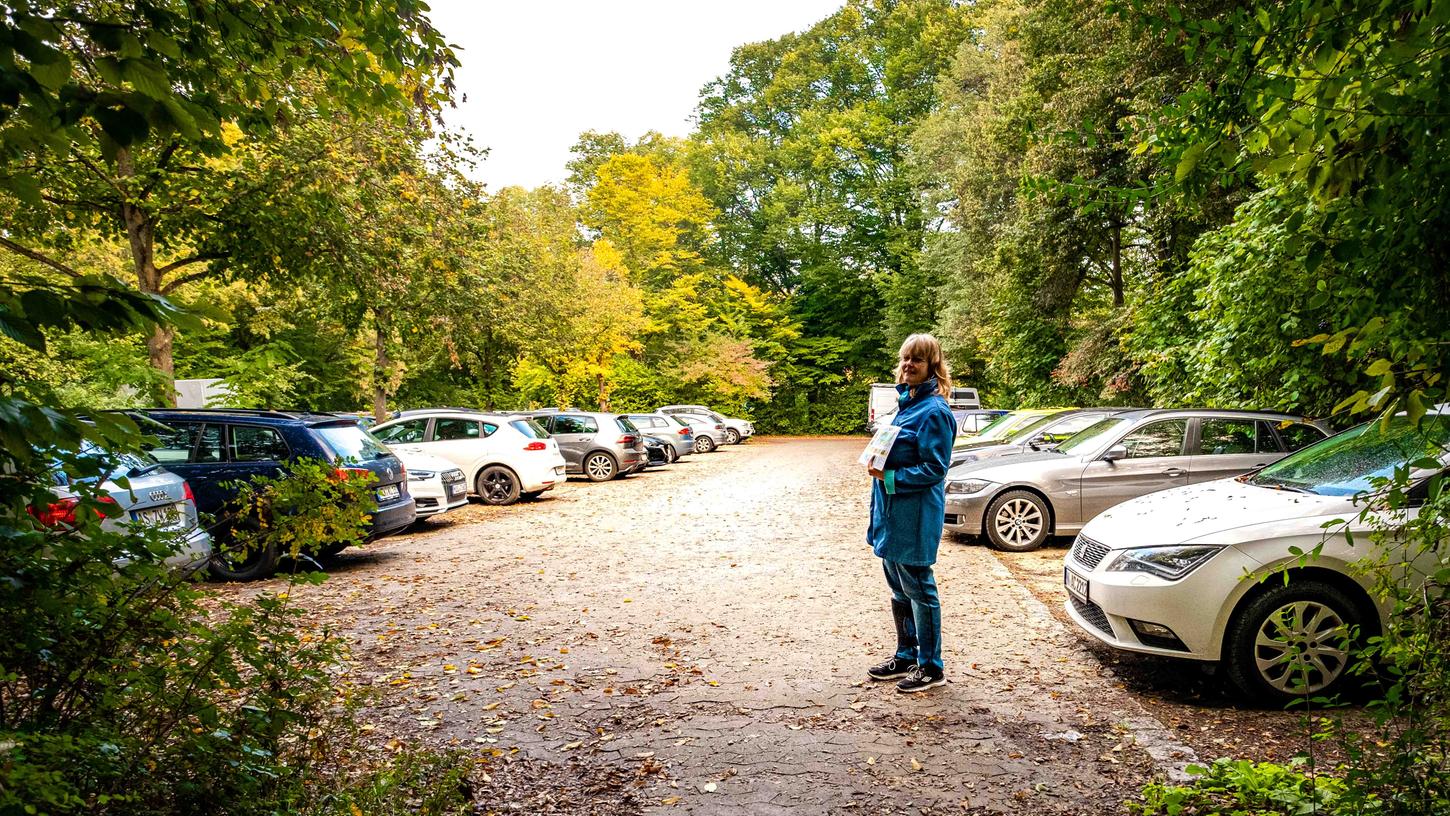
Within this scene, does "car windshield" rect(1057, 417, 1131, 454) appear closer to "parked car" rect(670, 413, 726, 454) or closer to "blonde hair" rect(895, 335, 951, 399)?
"blonde hair" rect(895, 335, 951, 399)

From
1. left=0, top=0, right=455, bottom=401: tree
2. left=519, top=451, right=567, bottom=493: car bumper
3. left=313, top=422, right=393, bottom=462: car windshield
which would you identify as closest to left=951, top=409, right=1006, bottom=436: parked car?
left=519, top=451, right=567, bottom=493: car bumper

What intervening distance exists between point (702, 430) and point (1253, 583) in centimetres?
2759

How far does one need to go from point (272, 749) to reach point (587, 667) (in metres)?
2.99

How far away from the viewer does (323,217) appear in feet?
38.3

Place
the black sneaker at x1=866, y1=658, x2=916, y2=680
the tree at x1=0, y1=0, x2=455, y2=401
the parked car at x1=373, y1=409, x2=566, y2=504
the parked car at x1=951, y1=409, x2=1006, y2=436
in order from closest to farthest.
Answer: the tree at x1=0, y1=0, x2=455, y2=401, the black sneaker at x1=866, y1=658, x2=916, y2=680, the parked car at x1=373, y1=409, x2=566, y2=504, the parked car at x1=951, y1=409, x2=1006, y2=436

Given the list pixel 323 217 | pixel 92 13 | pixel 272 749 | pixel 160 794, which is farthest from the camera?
pixel 323 217

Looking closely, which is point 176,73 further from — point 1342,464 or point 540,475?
point 540,475

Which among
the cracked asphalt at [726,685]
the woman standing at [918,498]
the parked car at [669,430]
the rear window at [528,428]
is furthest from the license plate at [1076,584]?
the parked car at [669,430]

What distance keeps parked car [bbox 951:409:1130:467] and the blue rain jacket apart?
782cm

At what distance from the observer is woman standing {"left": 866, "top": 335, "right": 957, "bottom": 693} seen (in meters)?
4.80

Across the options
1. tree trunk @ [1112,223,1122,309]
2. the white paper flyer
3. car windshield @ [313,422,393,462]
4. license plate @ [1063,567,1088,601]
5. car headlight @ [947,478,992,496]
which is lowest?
license plate @ [1063,567,1088,601]

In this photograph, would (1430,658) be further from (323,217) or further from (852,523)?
(323,217)

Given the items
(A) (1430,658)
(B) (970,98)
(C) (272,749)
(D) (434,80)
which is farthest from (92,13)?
(B) (970,98)

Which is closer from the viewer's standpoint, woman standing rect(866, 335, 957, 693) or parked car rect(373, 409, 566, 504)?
woman standing rect(866, 335, 957, 693)
